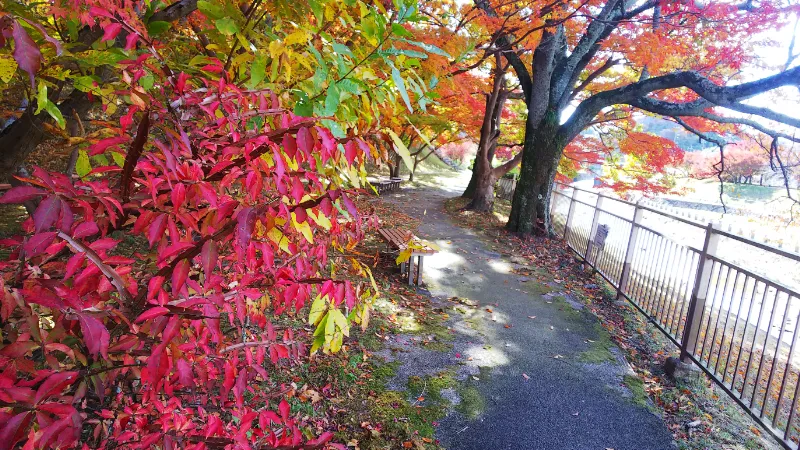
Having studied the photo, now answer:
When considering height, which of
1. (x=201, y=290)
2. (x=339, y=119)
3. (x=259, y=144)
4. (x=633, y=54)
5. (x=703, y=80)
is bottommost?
(x=201, y=290)

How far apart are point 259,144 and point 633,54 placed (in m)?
9.90

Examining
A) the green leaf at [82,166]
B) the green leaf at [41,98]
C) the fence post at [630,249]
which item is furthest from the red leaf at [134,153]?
the fence post at [630,249]

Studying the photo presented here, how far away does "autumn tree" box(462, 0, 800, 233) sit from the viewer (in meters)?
7.46

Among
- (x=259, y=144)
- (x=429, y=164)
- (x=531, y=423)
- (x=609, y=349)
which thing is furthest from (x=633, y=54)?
(x=429, y=164)

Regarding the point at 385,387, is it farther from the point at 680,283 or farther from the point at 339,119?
the point at 680,283

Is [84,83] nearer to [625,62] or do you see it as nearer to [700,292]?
[700,292]

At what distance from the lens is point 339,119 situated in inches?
64.0

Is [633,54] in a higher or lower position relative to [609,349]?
higher

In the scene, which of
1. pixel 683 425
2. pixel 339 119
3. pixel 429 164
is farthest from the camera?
pixel 429 164

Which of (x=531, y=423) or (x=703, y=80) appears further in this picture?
(x=703, y=80)

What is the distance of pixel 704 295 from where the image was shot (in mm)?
4309

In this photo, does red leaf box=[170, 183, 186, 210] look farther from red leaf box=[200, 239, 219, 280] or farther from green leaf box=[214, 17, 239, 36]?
green leaf box=[214, 17, 239, 36]

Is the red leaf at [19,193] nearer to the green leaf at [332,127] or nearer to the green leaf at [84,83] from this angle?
the green leaf at [332,127]

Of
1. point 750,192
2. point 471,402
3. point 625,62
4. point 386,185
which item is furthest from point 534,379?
point 750,192
